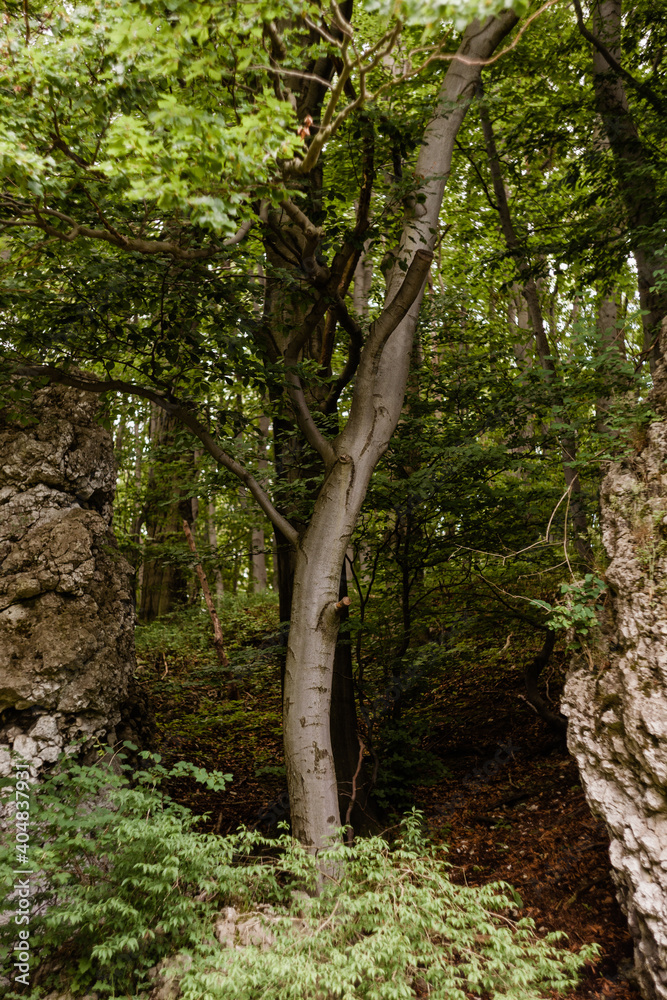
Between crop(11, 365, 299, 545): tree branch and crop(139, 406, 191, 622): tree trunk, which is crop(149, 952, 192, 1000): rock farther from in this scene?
crop(139, 406, 191, 622): tree trunk

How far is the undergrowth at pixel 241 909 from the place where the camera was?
9.14ft

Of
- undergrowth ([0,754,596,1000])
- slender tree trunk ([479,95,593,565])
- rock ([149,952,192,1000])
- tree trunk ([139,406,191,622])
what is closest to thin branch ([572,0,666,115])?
slender tree trunk ([479,95,593,565])

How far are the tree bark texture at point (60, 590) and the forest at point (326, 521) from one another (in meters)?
0.03

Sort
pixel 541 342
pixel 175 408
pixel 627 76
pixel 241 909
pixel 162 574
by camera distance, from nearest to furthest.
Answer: pixel 241 909
pixel 175 408
pixel 627 76
pixel 541 342
pixel 162 574

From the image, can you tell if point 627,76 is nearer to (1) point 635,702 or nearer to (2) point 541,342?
(2) point 541,342

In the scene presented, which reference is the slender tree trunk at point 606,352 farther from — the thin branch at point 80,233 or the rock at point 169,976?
the rock at point 169,976

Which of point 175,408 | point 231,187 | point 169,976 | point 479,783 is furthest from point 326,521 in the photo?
point 479,783

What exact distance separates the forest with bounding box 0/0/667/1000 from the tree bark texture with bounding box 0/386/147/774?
3cm

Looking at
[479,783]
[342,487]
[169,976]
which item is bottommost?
[169,976]

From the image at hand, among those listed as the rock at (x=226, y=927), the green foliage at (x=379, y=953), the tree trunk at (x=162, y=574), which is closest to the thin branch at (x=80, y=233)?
the green foliage at (x=379, y=953)

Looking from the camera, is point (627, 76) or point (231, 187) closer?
point (231, 187)

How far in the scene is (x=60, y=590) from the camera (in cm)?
501

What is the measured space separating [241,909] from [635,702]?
2.63 m

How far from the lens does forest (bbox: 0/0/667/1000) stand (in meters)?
3.19
